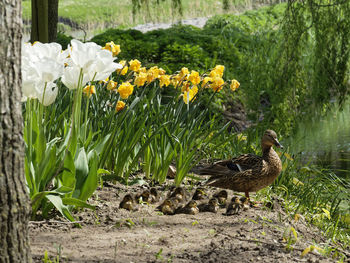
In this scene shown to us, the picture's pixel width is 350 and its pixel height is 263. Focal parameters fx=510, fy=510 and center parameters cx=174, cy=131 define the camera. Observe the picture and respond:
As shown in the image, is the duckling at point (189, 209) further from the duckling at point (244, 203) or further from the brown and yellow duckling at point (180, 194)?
the duckling at point (244, 203)

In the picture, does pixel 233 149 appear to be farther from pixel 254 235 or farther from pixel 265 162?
pixel 254 235

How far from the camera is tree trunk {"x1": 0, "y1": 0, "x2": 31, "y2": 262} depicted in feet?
6.40

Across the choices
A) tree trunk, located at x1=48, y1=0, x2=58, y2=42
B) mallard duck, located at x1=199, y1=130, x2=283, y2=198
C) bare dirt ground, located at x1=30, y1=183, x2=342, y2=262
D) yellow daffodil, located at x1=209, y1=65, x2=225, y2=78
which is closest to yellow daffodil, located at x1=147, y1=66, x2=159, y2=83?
yellow daffodil, located at x1=209, y1=65, x2=225, y2=78

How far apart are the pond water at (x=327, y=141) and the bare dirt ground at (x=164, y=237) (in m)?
3.27

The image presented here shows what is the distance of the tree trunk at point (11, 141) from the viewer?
6.40 feet

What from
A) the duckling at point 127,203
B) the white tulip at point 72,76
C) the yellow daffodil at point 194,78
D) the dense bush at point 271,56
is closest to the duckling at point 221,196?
the duckling at point 127,203

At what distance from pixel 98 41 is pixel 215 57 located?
2096 mm

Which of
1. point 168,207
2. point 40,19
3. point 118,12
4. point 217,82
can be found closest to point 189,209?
point 168,207

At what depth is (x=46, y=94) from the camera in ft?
8.98

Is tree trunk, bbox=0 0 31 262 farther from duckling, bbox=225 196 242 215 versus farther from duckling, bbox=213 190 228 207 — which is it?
duckling, bbox=213 190 228 207

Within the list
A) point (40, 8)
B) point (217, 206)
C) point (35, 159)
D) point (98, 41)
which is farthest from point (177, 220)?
point (98, 41)

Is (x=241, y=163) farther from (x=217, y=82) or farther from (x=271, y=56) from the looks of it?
(x=271, y=56)

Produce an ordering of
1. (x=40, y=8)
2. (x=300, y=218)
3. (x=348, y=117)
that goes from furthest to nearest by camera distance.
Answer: (x=348, y=117), (x=40, y=8), (x=300, y=218)

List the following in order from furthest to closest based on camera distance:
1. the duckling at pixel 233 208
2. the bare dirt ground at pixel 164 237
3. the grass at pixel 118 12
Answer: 1. the grass at pixel 118 12
2. the duckling at pixel 233 208
3. the bare dirt ground at pixel 164 237
